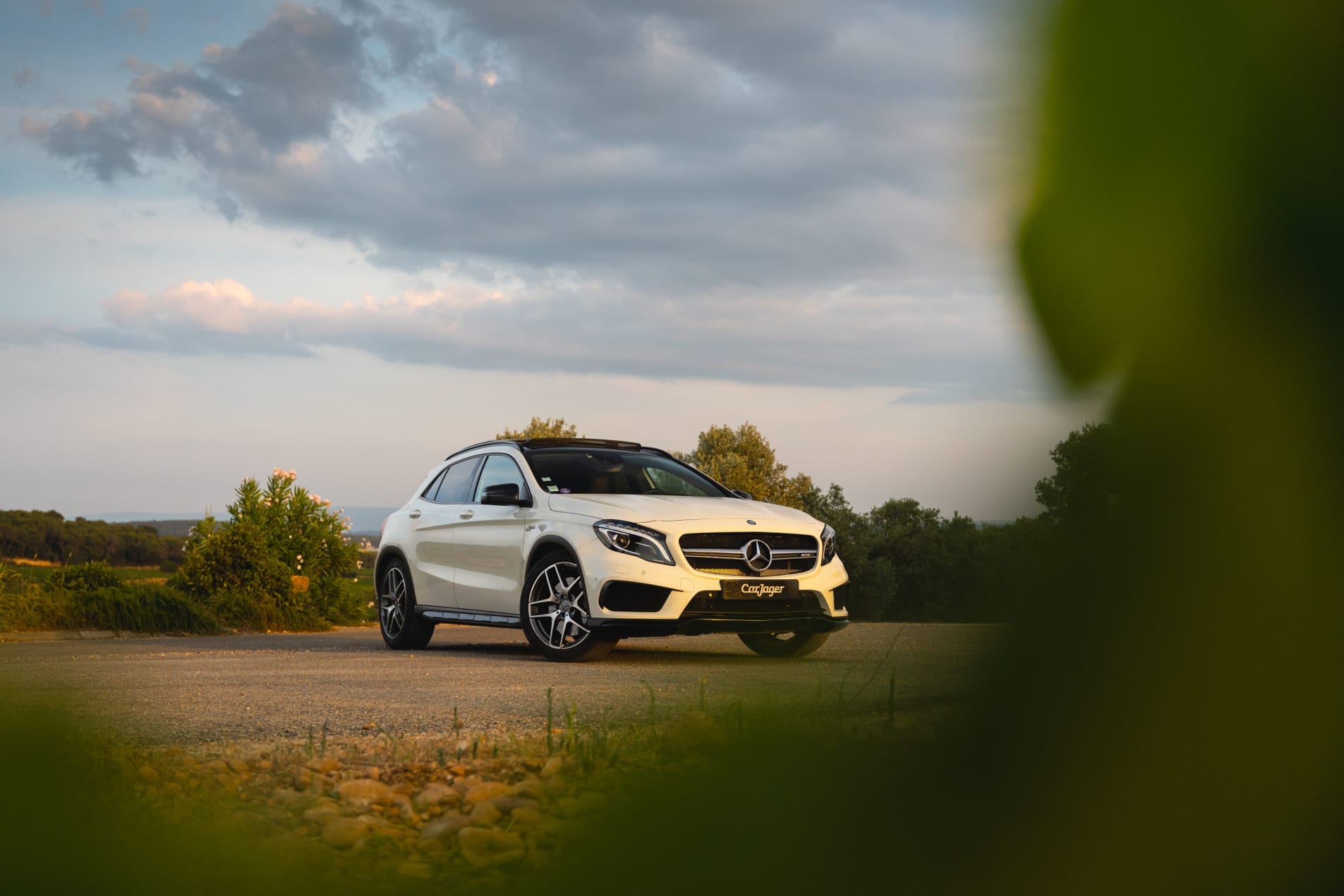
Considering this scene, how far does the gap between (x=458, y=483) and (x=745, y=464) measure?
3799cm

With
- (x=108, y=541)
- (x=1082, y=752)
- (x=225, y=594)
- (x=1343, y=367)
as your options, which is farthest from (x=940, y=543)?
(x=108, y=541)

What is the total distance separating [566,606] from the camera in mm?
9805

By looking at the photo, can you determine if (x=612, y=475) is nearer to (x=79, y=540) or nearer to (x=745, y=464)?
(x=79, y=540)

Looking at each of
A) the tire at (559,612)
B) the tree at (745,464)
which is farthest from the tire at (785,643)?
the tree at (745,464)

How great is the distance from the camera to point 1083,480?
91 centimetres

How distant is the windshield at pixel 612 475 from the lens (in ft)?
35.5

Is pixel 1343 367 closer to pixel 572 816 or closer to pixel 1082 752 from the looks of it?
pixel 1082 752

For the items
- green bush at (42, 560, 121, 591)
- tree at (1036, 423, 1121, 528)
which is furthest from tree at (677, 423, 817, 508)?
tree at (1036, 423, 1121, 528)

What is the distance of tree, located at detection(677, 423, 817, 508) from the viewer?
47.2 m

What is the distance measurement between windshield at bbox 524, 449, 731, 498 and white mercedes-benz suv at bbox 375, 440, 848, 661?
0.02 metres

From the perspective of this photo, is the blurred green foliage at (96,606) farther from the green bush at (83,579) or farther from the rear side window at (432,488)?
the rear side window at (432,488)

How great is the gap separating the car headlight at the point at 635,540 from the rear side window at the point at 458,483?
8.43 ft

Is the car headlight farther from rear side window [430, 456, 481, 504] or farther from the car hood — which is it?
rear side window [430, 456, 481, 504]

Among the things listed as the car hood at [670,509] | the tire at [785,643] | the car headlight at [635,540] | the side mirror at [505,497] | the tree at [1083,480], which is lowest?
the tire at [785,643]
